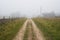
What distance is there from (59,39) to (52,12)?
158 metres

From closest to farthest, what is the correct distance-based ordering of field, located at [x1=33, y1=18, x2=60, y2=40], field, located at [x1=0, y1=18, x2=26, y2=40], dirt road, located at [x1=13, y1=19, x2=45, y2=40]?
dirt road, located at [x1=13, y1=19, x2=45, y2=40]
field, located at [x1=33, y1=18, x2=60, y2=40]
field, located at [x1=0, y1=18, x2=26, y2=40]

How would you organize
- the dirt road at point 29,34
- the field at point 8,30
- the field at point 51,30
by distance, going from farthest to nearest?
1. the field at point 8,30
2. the field at point 51,30
3. the dirt road at point 29,34

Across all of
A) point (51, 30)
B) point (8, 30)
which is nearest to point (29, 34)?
point (51, 30)

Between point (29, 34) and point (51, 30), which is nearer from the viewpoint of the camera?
point (29, 34)

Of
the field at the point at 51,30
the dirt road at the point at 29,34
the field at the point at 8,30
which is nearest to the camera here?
the dirt road at the point at 29,34

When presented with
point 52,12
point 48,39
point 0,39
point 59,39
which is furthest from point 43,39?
point 52,12

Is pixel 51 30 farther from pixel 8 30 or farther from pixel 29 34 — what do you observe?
pixel 8 30

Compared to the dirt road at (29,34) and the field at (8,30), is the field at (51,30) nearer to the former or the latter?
the dirt road at (29,34)

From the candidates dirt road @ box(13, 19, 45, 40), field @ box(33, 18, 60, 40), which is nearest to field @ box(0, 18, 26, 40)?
dirt road @ box(13, 19, 45, 40)

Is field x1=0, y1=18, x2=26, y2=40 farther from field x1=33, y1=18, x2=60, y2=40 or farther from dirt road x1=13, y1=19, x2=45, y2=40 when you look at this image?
field x1=33, y1=18, x2=60, y2=40

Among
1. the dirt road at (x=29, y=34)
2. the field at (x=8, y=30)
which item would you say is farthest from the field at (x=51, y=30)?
the field at (x=8, y=30)

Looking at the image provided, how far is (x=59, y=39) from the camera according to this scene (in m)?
13.5

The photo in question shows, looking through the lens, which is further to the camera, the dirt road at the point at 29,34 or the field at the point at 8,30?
the field at the point at 8,30

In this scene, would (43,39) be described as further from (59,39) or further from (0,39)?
(0,39)
